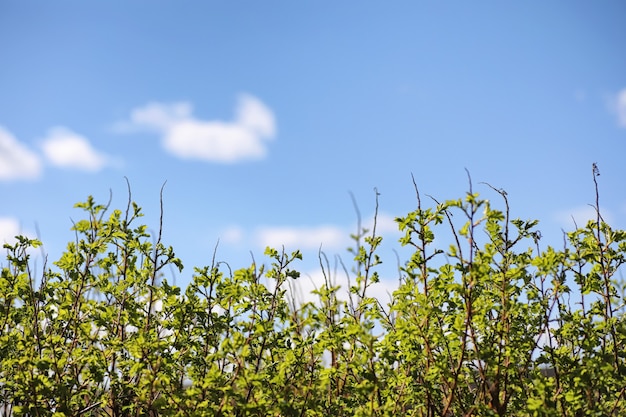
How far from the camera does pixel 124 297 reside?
14.9 ft

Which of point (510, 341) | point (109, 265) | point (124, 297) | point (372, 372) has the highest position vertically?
point (109, 265)

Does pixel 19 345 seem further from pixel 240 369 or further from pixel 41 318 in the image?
pixel 240 369

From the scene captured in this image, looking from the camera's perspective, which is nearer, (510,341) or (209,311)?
(510,341)

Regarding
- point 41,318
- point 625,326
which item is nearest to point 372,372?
point 625,326

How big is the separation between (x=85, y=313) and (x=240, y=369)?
5.37ft

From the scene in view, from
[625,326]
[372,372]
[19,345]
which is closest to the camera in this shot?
[372,372]

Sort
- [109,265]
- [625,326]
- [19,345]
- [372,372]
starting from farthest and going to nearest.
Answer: [109,265]
[625,326]
[19,345]
[372,372]

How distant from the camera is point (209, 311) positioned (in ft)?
14.9

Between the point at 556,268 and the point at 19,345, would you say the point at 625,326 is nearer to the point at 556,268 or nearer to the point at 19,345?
the point at 556,268

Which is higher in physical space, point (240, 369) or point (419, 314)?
point (419, 314)

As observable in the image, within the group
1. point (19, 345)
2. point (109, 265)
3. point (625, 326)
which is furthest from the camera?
point (109, 265)

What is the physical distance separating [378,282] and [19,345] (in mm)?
2827

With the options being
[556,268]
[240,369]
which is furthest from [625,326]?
[240,369]

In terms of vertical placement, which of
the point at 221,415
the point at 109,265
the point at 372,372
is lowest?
the point at 221,415
